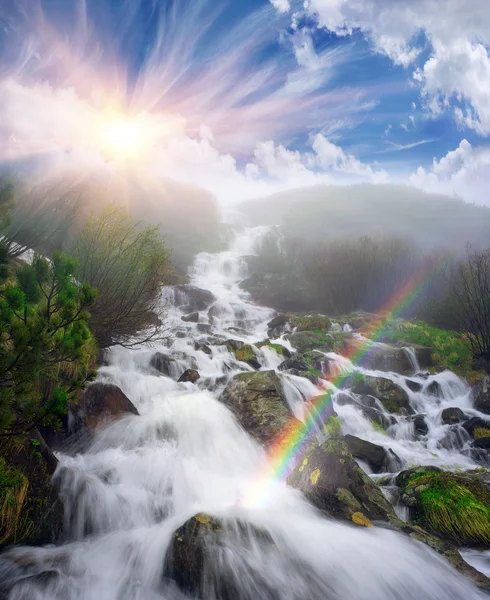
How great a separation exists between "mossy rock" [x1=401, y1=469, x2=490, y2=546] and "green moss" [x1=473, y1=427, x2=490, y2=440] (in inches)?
212

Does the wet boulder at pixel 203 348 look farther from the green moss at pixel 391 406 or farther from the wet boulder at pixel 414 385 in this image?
the wet boulder at pixel 414 385

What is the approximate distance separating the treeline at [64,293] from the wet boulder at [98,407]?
74cm

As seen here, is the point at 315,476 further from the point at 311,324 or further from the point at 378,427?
the point at 311,324

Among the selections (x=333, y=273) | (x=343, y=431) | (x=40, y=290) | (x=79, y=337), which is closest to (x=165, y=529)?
(x=79, y=337)

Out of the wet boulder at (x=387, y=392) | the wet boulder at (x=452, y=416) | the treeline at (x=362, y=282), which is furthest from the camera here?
the treeline at (x=362, y=282)

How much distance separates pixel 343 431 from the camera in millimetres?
11570

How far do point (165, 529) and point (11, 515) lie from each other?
7.82 feet

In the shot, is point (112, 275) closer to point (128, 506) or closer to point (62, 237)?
point (62, 237)

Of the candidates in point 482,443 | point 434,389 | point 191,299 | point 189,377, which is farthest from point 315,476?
point 191,299

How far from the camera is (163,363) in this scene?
1384 cm

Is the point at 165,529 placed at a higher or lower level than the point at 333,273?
lower

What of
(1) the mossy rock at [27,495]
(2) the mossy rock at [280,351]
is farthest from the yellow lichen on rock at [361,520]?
(2) the mossy rock at [280,351]

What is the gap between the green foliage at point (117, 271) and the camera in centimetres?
918

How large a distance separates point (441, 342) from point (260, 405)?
1676 centimetres
